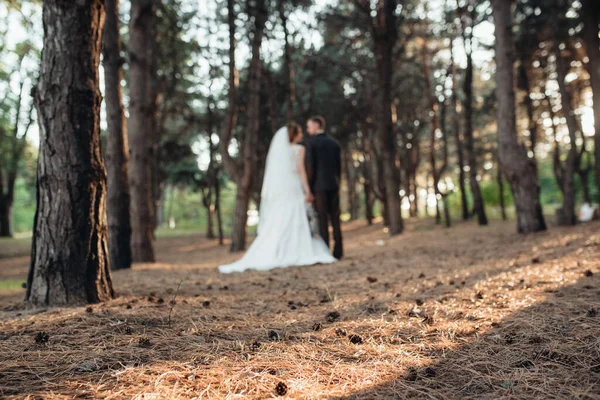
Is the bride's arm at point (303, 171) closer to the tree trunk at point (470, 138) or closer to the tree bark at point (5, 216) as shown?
the tree trunk at point (470, 138)

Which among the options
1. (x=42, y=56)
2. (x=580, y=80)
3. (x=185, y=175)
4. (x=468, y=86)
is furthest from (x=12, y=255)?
(x=580, y=80)

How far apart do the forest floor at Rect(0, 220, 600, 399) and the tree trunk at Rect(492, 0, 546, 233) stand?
503 centimetres

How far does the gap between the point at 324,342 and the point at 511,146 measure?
833 cm

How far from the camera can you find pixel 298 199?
866 cm

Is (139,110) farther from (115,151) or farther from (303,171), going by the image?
(303,171)

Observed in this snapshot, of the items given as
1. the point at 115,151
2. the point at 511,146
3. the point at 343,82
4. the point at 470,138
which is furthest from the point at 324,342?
the point at 343,82

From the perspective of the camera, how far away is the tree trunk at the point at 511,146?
30.9 ft

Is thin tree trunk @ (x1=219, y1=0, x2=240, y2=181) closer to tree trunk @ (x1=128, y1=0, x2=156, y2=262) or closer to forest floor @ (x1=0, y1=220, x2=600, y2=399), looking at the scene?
tree trunk @ (x1=128, y1=0, x2=156, y2=262)

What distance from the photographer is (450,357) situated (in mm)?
2422

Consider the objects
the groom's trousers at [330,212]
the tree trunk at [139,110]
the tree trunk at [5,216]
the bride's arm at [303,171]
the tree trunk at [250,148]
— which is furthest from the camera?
the tree trunk at [5,216]

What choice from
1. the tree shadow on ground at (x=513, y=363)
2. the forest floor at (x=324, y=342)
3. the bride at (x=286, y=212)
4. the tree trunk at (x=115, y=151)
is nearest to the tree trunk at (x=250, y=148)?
the bride at (x=286, y=212)

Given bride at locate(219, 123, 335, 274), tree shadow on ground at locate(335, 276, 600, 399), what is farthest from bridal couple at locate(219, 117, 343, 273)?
tree shadow on ground at locate(335, 276, 600, 399)

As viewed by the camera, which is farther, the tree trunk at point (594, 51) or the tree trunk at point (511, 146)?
the tree trunk at point (594, 51)

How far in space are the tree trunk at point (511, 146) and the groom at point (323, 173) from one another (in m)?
3.94
